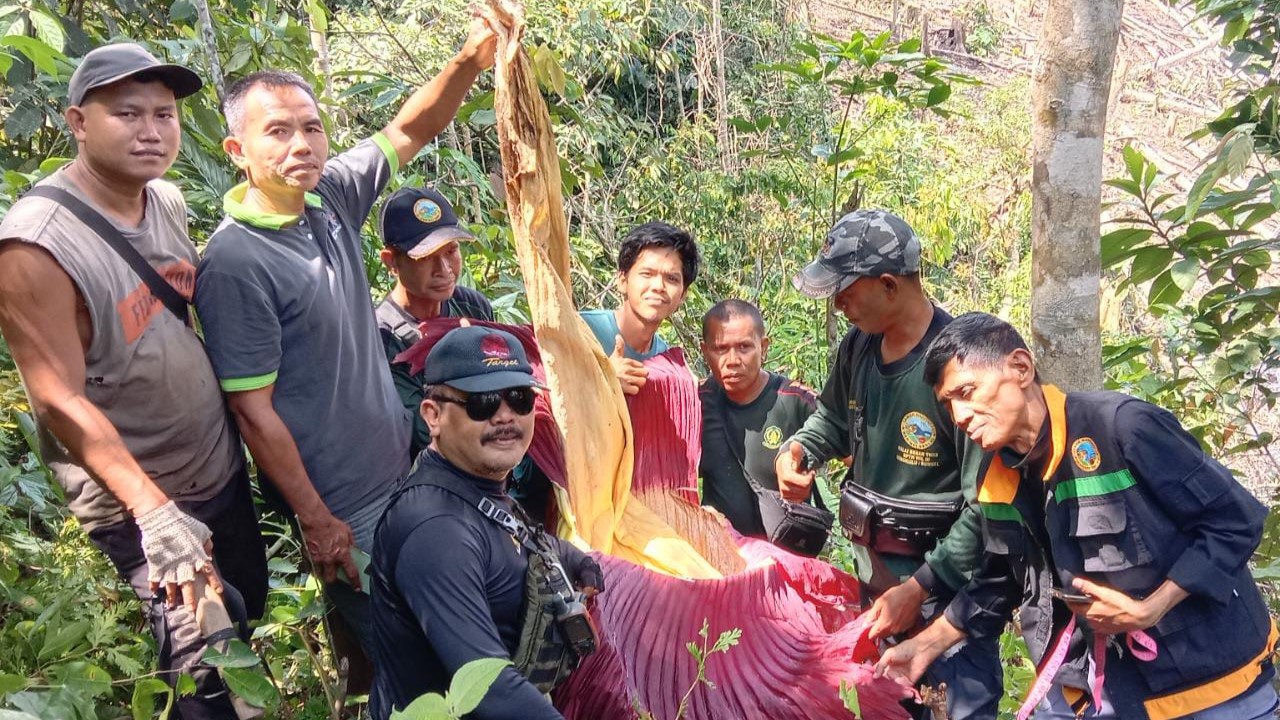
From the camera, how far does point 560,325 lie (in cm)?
263

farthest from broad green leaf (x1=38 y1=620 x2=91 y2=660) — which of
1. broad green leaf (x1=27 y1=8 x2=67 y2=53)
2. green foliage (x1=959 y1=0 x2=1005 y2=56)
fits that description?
green foliage (x1=959 y1=0 x2=1005 y2=56)

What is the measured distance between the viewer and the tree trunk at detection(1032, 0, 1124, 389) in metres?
2.93

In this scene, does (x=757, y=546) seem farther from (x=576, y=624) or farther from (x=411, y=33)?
(x=411, y=33)

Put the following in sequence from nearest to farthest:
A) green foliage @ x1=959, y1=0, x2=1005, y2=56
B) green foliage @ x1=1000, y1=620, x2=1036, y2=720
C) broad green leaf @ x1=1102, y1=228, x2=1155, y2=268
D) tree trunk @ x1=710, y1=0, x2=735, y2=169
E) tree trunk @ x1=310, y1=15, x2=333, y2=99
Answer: green foliage @ x1=1000, y1=620, x2=1036, y2=720, broad green leaf @ x1=1102, y1=228, x2=1155, y2=268, tree trunk @ x1=310, y1=15, x2=333, y2=99, tree trunk @ x1=710, y1=0, x2=735, y2=169, green foliage @ x1=959, y1=0, x2=1005, y2=56

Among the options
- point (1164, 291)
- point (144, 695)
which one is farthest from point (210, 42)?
point (1164, 291)

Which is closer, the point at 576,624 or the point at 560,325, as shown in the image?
the point at 576,624

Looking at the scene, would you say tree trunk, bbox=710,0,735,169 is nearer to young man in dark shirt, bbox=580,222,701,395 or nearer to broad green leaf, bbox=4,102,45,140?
young man in dark shirt, bbox=580,222,701,395

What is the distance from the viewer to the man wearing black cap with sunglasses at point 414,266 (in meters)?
2.94

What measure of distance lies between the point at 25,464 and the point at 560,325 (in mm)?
2043

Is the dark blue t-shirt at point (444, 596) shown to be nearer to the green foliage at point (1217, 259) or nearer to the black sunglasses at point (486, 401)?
the black sunglasses at point (486, 401)

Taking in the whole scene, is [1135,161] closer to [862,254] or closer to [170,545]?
[862,254]

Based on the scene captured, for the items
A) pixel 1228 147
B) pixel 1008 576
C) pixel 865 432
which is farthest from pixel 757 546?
pixel 1228 147

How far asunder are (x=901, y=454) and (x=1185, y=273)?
5.22 feet

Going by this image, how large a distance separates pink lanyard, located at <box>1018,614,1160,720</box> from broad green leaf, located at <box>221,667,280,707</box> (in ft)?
5.32
